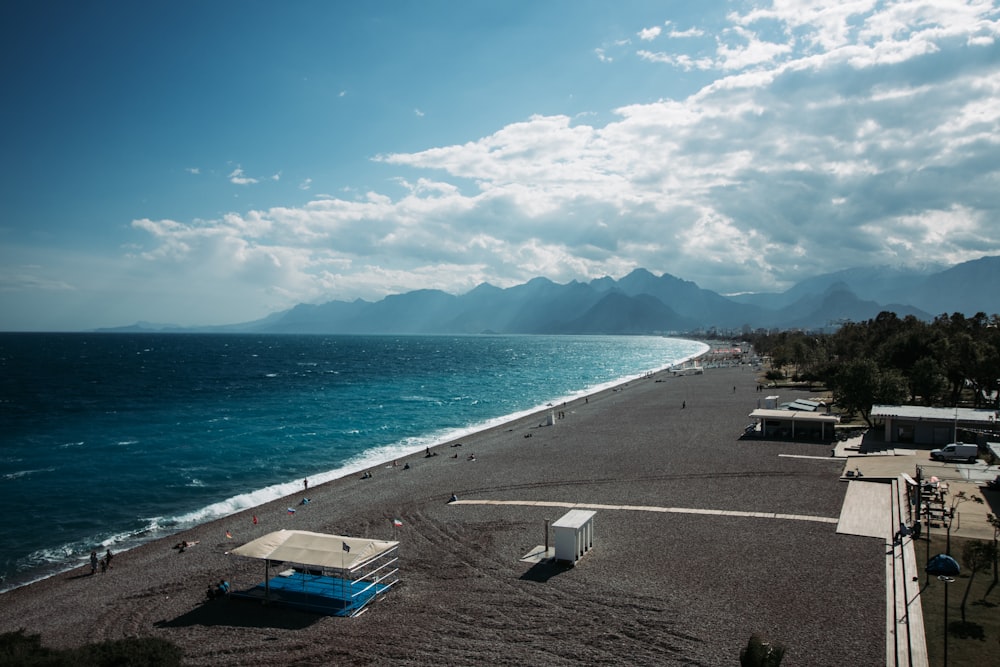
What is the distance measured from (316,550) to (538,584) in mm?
6295

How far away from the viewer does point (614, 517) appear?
904 inches

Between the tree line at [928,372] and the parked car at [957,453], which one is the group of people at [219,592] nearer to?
the parked car at [957,453]

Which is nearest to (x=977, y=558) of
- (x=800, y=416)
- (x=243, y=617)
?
(x=243, y=617)

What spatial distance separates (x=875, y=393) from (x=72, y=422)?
61.3 meters

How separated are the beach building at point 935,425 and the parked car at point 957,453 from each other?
3054 millimetres

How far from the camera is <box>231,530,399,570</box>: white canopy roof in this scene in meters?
16.4

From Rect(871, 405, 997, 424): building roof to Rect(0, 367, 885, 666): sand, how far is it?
5448 mm

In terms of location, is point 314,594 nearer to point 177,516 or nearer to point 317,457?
point 177,516

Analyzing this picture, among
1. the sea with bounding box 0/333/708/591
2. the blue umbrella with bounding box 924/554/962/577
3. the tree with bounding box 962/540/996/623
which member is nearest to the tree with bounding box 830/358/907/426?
the tree with bounding box 962/540/996/623

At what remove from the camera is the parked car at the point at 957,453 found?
26.9 m

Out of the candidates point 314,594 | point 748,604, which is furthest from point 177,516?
point 748,604

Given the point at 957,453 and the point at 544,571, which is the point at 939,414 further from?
the point at 544,571

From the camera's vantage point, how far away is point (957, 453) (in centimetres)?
2702

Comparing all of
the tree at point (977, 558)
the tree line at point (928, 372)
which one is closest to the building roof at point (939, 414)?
the tree line at point (928, 372)
